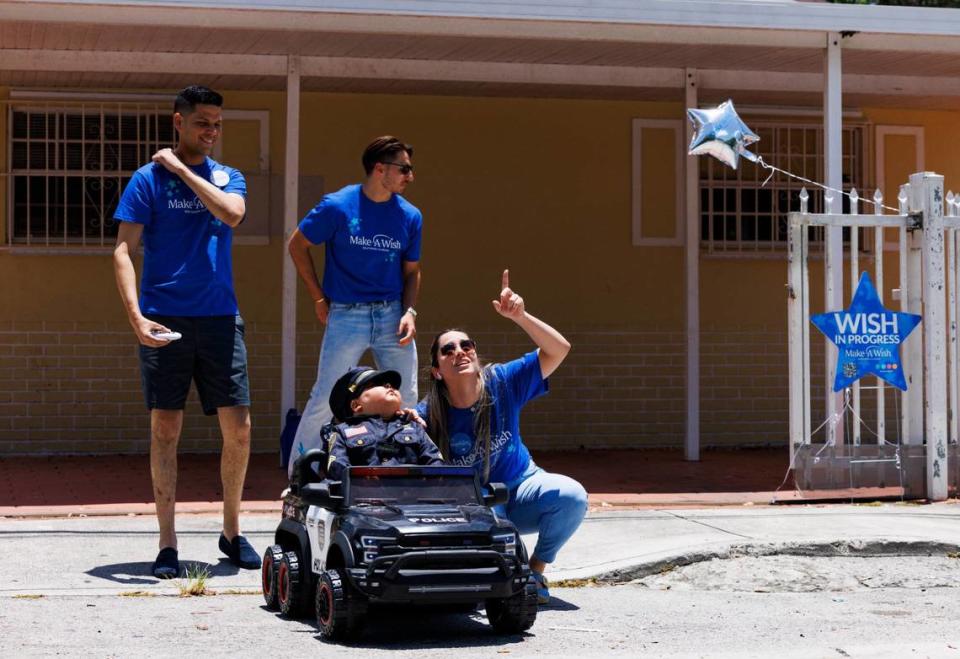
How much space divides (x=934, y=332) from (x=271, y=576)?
502cm

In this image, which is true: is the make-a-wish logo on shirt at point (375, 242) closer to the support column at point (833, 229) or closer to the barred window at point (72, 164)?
the support column at point (833, 229)

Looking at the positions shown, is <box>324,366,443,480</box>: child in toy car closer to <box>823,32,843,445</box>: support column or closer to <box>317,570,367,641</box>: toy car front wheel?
<box>317,570,367,641</box>: toy car front wheel

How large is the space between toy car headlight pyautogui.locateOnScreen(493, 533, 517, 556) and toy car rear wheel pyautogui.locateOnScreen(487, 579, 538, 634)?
0.55 ft

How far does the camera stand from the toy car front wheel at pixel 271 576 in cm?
597

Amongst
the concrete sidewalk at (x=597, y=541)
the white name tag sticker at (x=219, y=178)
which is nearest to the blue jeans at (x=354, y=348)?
the concrete sidewalk at (x=597, y=541)

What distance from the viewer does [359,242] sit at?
23.9 feet

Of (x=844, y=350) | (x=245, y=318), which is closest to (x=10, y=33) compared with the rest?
(x=245, y=318)

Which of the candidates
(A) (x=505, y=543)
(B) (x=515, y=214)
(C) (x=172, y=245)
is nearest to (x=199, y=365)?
(C) (x=172, y=245)

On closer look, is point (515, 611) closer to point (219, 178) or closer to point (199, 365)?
point (199, 365)

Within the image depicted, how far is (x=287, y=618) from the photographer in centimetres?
589

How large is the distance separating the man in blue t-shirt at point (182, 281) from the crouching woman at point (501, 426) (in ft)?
3.93

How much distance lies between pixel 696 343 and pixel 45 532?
224 inches

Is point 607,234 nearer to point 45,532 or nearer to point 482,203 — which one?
point 482,203

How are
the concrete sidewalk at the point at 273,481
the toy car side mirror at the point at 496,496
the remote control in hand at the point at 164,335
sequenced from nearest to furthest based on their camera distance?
the toy car side mirror at the point at 496,496 → the remote control in hand at the point at 164,335 → the concrete sidewalk at the point at 273,481
